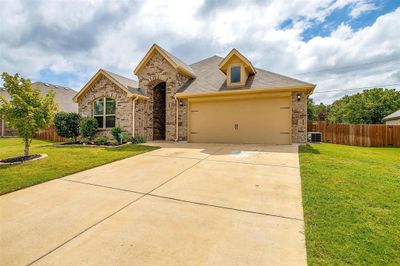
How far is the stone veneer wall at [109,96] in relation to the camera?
40.0 ft

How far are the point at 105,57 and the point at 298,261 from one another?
659 inches

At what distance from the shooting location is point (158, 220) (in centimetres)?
292

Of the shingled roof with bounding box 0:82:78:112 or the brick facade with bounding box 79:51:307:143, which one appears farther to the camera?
the shingled roof with bounding box 0:82:78:112

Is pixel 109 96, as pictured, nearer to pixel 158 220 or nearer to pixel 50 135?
pixel 50 135

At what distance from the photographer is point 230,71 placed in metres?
11.8

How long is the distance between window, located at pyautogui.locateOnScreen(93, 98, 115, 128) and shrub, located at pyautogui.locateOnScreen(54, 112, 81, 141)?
122 cm

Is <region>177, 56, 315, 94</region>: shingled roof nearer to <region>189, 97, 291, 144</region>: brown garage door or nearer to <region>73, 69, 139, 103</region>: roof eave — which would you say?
<region>189, 97, 291, 144</region>: brown garage door

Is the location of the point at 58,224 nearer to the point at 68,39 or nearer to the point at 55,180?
the point at 55,180

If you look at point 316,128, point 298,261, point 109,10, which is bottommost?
point 298,261

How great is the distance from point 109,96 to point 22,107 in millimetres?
5892

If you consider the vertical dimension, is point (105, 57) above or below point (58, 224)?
above

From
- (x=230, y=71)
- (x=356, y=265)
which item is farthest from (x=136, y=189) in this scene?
(x=230, y=71)

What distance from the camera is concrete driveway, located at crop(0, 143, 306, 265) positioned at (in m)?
2.15

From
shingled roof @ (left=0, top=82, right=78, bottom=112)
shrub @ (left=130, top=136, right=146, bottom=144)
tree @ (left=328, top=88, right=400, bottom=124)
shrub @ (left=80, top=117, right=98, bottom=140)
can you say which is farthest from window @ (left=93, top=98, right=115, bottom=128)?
tree @ (left=328, top=88, right=400, bottom=124)
